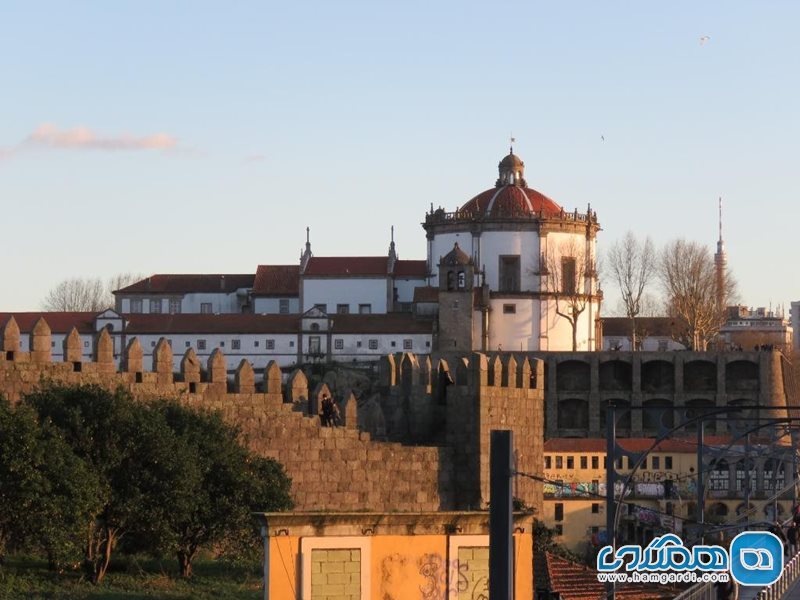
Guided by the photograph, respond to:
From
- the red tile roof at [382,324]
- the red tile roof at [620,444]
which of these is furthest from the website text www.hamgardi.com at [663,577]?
the red tile roof at [382,324]

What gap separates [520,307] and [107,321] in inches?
852

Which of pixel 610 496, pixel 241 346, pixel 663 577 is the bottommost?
pixel 663 577

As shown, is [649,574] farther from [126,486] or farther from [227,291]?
[227,291]

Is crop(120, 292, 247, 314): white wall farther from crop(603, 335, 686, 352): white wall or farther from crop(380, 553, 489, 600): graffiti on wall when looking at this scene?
crop(380, 553, 489, 600): graffiti on wall

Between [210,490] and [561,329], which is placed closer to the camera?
[210,490]

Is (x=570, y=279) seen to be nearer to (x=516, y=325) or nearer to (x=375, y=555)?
(x=516, y=325)

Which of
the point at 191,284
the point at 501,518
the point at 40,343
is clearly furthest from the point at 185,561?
the point at 191,284

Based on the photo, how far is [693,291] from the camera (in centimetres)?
12456

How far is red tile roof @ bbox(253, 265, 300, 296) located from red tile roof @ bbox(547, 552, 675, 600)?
8252cm

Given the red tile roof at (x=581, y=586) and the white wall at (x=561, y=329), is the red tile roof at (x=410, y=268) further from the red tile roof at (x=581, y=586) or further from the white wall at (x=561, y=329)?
the red tile roof at (x=581, y=586)

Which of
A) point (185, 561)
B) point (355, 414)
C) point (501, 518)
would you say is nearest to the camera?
point (501, 518)

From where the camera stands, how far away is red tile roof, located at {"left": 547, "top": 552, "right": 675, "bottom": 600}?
43938mm

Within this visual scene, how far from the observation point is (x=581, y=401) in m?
112

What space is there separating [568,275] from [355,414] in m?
73.7
